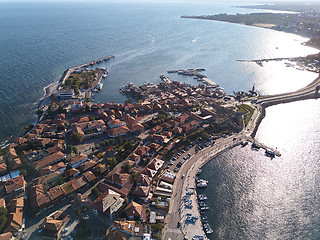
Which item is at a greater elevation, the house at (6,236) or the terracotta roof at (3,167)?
the terracotta roof at (3,167)

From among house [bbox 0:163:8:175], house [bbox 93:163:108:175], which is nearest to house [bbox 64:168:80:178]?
house [bbox 93:163:108:175]

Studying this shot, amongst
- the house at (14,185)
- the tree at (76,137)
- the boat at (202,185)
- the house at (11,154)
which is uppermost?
the tree at (76,137)

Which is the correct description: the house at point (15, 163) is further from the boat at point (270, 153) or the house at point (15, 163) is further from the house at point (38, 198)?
the boat at point (270, 153)

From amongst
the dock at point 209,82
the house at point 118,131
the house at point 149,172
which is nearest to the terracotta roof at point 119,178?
the house at point 149,172

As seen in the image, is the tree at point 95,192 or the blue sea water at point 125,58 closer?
the tree at point 95,192

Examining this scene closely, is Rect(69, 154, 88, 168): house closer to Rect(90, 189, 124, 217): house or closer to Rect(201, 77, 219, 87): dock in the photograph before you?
Rect(90, 189, 124, 217): house

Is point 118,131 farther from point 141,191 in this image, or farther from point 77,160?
point 141,191

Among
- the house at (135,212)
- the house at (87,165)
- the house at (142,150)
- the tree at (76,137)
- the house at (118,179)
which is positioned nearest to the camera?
the house at (135,212)

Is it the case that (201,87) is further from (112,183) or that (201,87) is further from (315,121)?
(112,183)
